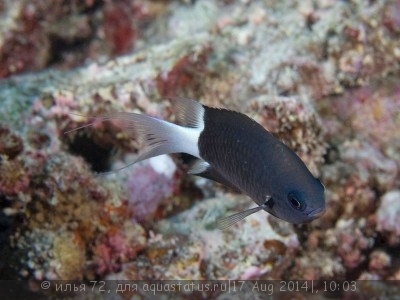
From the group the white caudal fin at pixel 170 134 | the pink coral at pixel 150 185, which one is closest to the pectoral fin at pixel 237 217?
the white caudal fin at pixel 170 134

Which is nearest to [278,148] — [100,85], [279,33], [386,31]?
[100,85]

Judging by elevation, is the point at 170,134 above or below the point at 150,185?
above

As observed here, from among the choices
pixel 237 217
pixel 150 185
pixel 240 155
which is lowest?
pixel 150 185

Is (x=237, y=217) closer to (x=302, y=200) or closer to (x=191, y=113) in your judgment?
(x=302, y=200)

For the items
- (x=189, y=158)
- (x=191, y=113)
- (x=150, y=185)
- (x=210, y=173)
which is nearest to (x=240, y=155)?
(x=210, y=173)

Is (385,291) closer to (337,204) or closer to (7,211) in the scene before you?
(337,204)

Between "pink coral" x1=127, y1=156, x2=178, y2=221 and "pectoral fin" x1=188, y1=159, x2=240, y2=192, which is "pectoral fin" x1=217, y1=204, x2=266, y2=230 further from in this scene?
"pink coral" x1=127, y1=156, x2=178, y2=221

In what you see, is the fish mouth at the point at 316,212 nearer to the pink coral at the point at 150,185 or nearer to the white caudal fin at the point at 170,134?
the white caudal fin at the point at 170,134
